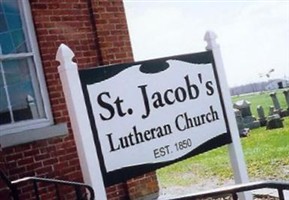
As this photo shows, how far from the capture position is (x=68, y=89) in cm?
327

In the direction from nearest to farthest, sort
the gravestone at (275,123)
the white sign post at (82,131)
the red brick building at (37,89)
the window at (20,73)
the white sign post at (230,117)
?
1. the white sign post at (82,131)
2. the white sign post at (230,117)
3. the red brick building at (37,89)
4. the window at (20,73)
5. the gravestone at (275,123)

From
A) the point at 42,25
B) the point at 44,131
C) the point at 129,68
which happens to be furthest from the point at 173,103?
the point at 42,25

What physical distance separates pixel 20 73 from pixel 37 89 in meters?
0.27

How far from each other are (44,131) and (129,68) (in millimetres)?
1661

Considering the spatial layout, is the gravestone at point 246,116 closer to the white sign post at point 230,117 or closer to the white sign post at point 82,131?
the white sign post at point 230,117

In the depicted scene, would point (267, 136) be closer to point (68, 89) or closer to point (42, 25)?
point (42, 25)

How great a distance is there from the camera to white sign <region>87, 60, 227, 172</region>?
11.3 ft

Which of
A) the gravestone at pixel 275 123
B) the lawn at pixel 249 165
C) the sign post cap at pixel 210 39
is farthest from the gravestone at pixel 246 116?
the sign post cap at pixel 210 39

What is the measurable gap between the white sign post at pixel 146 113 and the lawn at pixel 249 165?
140 inches

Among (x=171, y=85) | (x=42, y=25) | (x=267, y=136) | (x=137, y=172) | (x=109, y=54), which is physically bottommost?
(x=267, y=136)

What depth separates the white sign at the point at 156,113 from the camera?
3.43 m

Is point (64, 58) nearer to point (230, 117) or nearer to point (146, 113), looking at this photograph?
point (146, 113)

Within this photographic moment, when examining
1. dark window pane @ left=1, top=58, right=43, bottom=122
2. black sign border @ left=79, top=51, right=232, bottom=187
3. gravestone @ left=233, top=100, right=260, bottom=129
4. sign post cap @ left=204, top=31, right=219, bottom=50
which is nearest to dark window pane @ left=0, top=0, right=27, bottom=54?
dark window pane @ left=1, top=58, right=43, bottom=122

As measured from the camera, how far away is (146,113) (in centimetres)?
371
